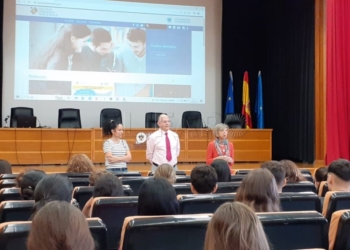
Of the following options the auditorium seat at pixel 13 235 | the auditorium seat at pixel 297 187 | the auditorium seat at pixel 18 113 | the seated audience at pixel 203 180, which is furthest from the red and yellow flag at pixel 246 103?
the auditorium seat at pixel 13 235

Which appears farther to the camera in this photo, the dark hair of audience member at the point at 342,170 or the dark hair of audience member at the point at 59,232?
the dark hair of audience member at the point at 342,170

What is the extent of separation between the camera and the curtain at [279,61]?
9922mm

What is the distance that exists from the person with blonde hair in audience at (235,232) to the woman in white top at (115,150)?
3.73m

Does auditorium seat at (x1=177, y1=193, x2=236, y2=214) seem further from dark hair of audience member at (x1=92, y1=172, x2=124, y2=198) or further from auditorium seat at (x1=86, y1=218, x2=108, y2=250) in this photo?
auditorium seat at (x1=86, y1=218, x2=108, y2=250)

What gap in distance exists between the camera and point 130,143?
29.7 ft

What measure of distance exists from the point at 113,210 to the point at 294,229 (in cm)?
100

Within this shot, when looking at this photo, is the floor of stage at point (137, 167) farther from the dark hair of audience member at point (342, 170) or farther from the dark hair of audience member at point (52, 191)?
the dark hair of audience member at point (52, 191)

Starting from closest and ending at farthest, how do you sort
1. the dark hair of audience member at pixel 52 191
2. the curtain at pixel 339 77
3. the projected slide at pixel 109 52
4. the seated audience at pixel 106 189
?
1. the dark hair of audience member at pixel 52 191
2. the seated audience at pixel 106 189
3. the curtain at pixel 339 77
4. the projected slide at pixel 109 52

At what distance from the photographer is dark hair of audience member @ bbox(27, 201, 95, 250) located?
1.25 m

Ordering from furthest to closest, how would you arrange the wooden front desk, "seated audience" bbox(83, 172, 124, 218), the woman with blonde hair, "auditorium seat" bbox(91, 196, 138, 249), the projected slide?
the projected slide, the wooden front desk, the woman with blonde hair, "seated audience" bbox(83, 172, 124, 218), "auditorium seat" bbox(91, 196, 138, 249)

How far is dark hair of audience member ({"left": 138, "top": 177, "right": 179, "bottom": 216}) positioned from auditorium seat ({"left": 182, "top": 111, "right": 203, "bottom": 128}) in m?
7.87

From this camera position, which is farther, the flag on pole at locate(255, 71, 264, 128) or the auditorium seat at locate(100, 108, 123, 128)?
the flag on pole at locate(255, 71, 264, 128)

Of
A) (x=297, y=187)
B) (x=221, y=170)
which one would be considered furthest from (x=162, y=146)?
(x=297, y=187)

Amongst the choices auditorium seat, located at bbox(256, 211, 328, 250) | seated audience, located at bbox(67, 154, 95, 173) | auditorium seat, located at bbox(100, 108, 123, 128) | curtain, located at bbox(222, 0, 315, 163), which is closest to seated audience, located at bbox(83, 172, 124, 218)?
auditorium seat, located at bbox(256, 211, 328, 250)
